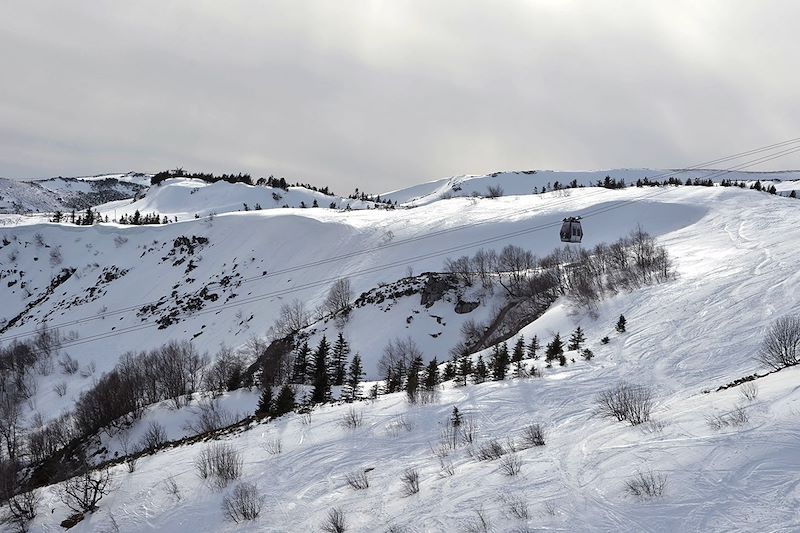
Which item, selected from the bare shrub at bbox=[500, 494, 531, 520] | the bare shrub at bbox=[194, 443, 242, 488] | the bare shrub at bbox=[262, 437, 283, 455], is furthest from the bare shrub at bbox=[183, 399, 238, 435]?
the bare shrub at bbox=[500, 494, 531, 520]

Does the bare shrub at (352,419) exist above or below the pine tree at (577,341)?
below

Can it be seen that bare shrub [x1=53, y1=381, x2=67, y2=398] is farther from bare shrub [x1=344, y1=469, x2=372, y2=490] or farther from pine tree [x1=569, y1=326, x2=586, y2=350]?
pine tree [x1=569, y1=326, x2=586, y2=350]

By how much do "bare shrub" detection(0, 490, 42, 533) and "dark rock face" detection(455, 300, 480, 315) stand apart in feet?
129

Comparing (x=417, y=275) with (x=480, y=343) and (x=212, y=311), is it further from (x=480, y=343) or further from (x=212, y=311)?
(x=212, y=311)

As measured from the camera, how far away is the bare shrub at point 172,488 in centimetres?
1702

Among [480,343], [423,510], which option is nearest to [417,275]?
[480,343]

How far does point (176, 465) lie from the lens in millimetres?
19812

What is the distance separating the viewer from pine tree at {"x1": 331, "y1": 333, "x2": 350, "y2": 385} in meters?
41.3

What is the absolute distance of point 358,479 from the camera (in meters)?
15.0

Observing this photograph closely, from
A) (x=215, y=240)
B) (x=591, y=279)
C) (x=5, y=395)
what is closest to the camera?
(x=591, y=279)

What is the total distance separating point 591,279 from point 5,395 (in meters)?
71.9

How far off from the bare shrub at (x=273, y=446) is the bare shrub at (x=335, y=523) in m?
6.26

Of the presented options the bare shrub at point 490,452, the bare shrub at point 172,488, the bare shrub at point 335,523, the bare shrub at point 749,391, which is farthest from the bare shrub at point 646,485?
the bare shrub at point 172,488

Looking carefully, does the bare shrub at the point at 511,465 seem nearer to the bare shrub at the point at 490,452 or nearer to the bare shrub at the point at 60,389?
the bare shrub at the point at 490,452
